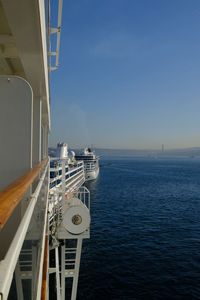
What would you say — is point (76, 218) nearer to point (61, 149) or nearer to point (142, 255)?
point (142, 255)

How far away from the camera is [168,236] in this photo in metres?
16.6

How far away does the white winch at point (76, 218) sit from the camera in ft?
21.1

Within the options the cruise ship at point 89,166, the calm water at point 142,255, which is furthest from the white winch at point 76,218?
the cruise ship at point 89,166

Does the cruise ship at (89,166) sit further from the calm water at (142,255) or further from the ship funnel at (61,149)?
the calm water at (142,255)

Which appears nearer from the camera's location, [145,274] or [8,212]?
[8,212]

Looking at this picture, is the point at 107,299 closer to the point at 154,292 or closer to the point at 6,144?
the point at 154,292

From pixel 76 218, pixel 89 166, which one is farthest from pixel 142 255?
pixel 89 166

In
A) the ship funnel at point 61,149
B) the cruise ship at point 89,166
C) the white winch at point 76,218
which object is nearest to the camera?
the white winch at point 76,218

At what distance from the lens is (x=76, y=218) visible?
6.54 metres

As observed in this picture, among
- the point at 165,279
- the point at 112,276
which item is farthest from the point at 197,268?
the point at 112,276

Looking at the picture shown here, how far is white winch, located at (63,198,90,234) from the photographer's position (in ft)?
21.1

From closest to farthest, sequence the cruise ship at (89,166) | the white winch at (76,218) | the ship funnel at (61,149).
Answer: the white winch at (76,218), the ship funnel at (61,149), the cruise ship at (89,166)

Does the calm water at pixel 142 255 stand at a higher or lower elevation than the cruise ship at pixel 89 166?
lower

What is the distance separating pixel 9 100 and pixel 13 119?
0.78ft
